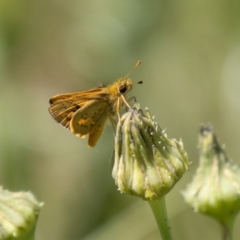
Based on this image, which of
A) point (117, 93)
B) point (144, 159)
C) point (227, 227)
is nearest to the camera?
point (227, 227)

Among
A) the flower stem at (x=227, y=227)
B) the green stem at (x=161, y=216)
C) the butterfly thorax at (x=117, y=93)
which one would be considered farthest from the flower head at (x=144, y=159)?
the butterfly thorax at (x=117, y=93)

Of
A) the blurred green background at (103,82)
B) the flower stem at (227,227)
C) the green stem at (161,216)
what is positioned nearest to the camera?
the flower stem at (227,227)

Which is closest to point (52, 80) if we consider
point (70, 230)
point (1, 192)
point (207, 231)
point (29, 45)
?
point (29, 45)

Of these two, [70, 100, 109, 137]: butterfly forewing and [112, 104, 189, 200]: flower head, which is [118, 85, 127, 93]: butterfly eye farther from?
[112, 104, 189, 200]: flower head

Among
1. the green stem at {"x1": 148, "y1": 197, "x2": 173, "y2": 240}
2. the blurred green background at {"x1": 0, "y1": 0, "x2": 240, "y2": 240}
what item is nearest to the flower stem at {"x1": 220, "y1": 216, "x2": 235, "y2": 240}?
Result: the green stem at {"x1": 148, "y1": 197, "x2": 173, "y2": 240}

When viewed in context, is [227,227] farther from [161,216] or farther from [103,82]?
[103,82]

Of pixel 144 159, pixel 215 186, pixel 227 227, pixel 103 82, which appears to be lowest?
pixel 227 227

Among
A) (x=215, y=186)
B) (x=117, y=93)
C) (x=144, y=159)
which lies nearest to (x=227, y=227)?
(x=215, y=186)

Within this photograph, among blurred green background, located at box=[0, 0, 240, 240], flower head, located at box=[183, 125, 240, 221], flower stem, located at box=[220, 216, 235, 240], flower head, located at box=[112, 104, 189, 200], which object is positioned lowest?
flower stem, located at box=[220, 216, 235, 240]

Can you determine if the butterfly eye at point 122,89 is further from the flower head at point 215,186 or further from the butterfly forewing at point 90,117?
the flower head at point 215,186
